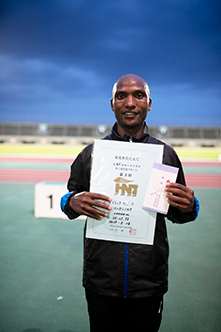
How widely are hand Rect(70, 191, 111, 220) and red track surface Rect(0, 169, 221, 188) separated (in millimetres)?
9945

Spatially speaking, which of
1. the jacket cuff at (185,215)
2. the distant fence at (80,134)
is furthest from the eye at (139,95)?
the distant fence at (80,134)

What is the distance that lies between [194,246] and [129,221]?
12.3 feet

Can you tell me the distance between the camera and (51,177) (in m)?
12.4

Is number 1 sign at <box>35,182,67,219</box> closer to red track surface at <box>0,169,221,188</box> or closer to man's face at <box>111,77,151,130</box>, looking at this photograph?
man's face at <box>111,77,151,130</box>

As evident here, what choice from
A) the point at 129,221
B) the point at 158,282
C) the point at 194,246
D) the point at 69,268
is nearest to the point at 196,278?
the point at 194,246

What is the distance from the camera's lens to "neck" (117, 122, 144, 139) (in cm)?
179

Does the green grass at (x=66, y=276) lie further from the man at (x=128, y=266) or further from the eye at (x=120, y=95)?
the eye at (x=120, y=95)

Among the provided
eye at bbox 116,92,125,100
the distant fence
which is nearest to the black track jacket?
eye at bbox 116,92,125,100

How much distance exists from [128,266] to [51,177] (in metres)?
11.1

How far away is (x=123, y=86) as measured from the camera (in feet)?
5.61

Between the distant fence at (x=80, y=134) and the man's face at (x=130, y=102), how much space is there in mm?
33030

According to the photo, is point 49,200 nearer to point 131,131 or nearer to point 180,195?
point 131,131

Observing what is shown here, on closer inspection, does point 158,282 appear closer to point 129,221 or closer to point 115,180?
point 129,221

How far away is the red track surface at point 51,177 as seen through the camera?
37.5ft
